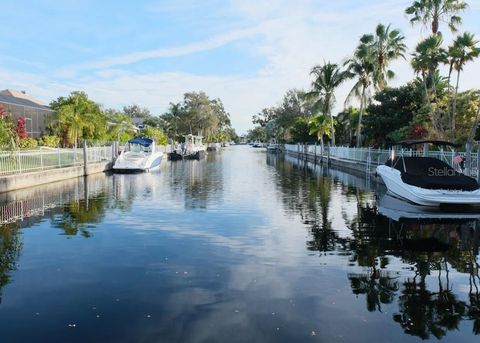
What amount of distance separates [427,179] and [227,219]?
6366 mm

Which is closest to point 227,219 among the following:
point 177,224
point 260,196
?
point 177,224

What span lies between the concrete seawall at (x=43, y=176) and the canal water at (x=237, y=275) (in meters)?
4.46

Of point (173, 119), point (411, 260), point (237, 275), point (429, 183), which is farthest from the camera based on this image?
point (173, 119)

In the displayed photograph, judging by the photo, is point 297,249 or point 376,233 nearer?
point 297,249

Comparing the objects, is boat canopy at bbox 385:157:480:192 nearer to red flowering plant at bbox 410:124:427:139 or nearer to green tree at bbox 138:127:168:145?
red flowering plant at bbox 410:124:427:139

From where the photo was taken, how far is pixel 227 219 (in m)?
12.5

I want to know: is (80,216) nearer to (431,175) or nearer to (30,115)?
(431,175)

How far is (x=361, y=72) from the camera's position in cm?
4084

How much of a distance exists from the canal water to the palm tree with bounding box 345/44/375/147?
27.5 m

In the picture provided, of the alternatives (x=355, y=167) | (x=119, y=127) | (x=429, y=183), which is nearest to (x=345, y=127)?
(x=355, y=167)

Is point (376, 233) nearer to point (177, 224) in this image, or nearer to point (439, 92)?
point (177, 224)

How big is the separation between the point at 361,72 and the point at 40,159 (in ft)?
94.5

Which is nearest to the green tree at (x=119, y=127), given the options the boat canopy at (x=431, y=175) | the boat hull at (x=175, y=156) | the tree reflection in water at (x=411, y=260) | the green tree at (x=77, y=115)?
the boat hull at (x=175, y=156)

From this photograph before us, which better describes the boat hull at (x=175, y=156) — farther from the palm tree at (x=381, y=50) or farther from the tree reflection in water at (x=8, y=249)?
the tree reflection in water at (x=8, y=249)
